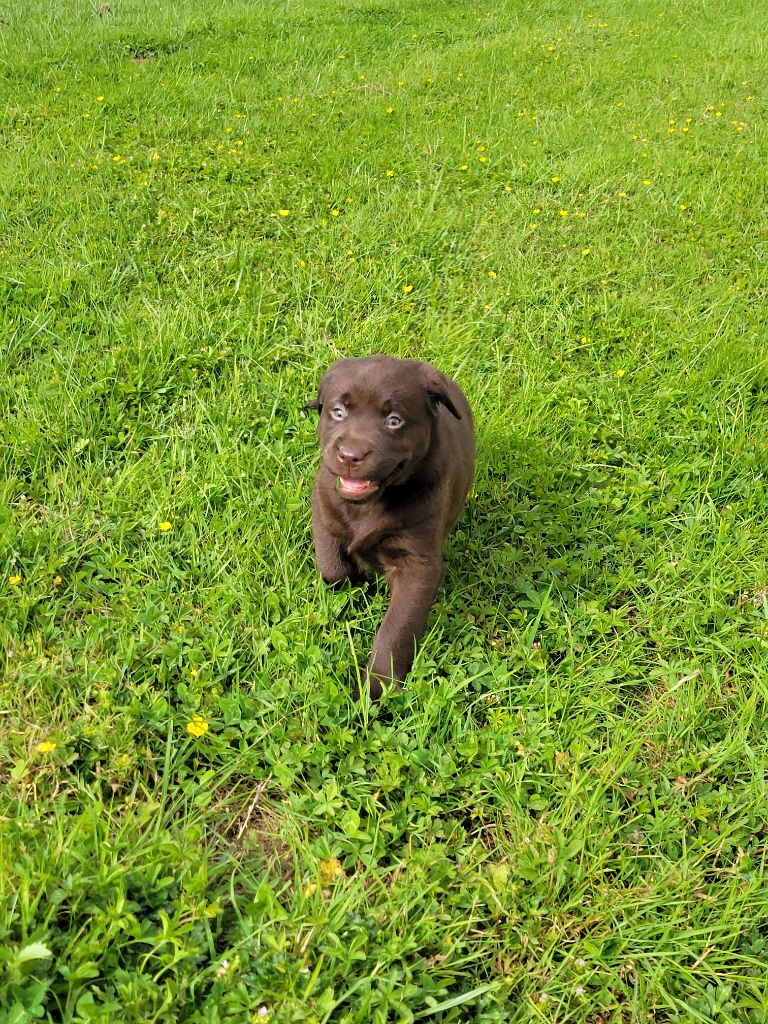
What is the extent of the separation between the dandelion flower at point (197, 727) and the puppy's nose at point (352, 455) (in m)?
0.88

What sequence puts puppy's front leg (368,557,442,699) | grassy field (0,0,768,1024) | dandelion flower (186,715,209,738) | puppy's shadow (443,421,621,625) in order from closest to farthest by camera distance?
grassy field (0,0,768,1024), dandelion flower (186,715,209,738), puppy's front leg (368,557,442,699), puppy's shadow (443,421,621,625)

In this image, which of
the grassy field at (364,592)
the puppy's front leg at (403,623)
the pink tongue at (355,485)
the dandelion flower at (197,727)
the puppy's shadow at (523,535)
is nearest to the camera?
the grassy field at (364,592)

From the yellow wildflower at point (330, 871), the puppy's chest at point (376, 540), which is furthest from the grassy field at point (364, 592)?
the puppy's chest at point (376, 540)

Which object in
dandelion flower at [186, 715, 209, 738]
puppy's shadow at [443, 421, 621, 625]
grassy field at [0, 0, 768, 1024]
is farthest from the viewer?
puppy's shadow at [443, 421, 621, 625]

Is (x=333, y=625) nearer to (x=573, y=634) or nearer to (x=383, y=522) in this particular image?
(x=383, y=522)

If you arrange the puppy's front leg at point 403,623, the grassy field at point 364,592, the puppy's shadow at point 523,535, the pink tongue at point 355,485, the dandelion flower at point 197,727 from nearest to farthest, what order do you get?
the grassy field at point 364,592 < the dandelion flower at point 197,727 < the pink tongue at point 355,485 < the puppy's front leg at point 403,623 < the puppy's shadow at point 523,535

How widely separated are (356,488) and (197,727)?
0.85 meters

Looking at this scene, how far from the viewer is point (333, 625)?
271 cm

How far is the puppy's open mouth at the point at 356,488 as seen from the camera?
2320 millimetres

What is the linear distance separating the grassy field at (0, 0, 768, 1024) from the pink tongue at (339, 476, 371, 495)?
57 centimetres

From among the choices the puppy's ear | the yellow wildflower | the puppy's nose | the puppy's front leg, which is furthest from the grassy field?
the puppy's ear

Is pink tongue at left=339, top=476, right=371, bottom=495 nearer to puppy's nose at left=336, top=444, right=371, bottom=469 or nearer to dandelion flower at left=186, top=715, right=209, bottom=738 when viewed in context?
puppy's nose at left=336, top=444, right=371, bottom=469

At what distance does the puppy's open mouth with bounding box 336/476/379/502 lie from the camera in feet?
7.61

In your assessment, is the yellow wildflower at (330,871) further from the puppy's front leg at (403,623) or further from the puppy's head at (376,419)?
the puppy's head at (376,419)
